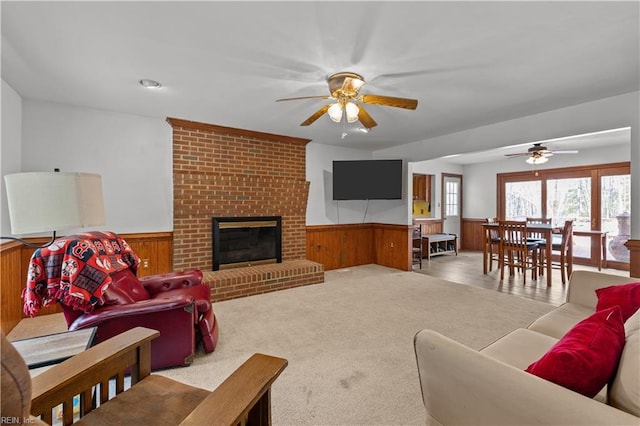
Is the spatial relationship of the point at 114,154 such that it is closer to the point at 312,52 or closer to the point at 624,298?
the point at 312,52

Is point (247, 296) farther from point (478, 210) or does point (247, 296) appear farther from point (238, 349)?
point (478, 210)

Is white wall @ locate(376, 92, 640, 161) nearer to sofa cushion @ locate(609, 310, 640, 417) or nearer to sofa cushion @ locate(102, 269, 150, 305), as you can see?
sofa cushion @ locate(609, 310, 640, 417)

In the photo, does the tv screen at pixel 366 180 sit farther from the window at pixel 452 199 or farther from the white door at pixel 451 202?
the window at pixel 452 199

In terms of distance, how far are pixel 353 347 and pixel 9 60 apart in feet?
11.4

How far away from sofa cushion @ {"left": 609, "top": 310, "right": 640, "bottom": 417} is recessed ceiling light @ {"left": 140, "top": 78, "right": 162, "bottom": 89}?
3386 mm

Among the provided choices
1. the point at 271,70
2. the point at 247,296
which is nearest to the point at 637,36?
the point at 271,70

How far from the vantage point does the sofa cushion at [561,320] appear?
1.75m

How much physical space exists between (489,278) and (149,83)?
531 centimetres

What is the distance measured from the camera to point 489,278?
483cm

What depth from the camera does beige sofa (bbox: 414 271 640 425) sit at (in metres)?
0.82

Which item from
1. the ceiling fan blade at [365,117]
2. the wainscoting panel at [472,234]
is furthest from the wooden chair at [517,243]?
the ceiling fan blade at [365,117]

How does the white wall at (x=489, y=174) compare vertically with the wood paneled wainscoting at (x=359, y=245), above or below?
above

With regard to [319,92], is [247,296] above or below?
below

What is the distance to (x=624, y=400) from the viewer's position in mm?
853
